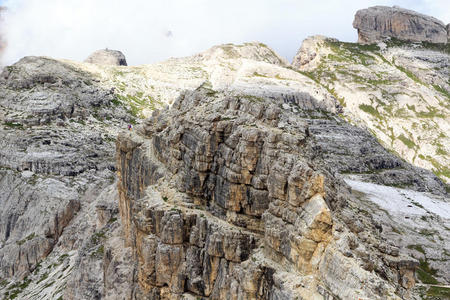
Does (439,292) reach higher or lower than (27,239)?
higher

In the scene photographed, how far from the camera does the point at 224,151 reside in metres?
48.0

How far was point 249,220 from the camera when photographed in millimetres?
44469

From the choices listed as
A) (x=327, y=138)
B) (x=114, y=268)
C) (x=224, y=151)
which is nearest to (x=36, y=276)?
(x=114, y=268)

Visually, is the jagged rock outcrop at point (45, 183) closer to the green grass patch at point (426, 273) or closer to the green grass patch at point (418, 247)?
the green grass patch at point (418, 247)

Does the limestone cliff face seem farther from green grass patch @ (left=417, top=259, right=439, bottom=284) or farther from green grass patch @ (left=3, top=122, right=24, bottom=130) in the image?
green grass patch @ (left=3, top=122, right=24, bottom=130)

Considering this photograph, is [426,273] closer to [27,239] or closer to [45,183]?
[27,239]

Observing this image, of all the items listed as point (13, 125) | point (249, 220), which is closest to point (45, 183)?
point (13, 125)

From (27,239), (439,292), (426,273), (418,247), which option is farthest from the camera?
(27,239)

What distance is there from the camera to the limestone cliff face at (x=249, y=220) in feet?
108

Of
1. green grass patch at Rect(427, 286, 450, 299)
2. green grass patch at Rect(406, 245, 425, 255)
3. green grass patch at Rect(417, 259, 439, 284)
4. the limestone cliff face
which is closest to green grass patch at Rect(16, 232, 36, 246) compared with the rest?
the limestone cliff face

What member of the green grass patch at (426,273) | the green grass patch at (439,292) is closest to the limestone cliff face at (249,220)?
the green grass patch at (439,292)

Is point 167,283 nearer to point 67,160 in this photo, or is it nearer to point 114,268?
point 114,268

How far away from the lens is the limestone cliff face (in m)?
33.0

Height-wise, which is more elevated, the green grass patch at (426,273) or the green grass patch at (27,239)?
the green grass patch at (426,273)
